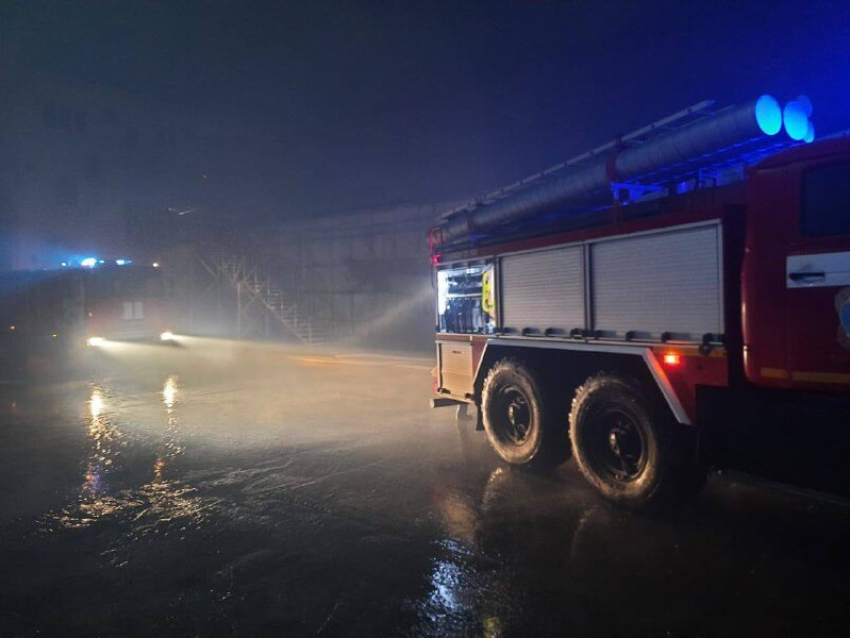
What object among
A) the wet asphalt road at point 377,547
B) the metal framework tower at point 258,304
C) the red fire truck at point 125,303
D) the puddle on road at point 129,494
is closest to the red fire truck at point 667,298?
the wet asphalt road at point 377,547

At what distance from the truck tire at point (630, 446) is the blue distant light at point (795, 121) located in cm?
248

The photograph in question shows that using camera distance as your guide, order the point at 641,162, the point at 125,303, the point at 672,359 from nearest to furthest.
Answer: the point at 672,359 < the point at 641,162 < the point at 125,303

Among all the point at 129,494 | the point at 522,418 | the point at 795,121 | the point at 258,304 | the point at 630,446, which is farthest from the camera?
the point at 258,304

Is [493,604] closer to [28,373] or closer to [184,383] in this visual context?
[184,383]

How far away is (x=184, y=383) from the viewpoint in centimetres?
1488

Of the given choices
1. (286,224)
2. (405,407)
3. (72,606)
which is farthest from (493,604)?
(286,224)

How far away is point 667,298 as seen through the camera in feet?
16.8

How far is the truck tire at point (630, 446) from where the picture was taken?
5078 mm

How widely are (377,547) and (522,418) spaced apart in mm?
2740

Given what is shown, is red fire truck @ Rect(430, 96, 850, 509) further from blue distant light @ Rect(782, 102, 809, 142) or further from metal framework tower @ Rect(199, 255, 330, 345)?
metal framework tower @ Rect(199, 255, 330, 345)

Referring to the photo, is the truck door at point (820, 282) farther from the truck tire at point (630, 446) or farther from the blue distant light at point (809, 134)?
the truck tire at point (630, 446)

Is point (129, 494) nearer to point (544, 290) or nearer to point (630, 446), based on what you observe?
point (544, 290)

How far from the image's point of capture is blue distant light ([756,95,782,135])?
4.70 m

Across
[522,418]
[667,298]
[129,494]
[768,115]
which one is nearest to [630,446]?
[667,298]
